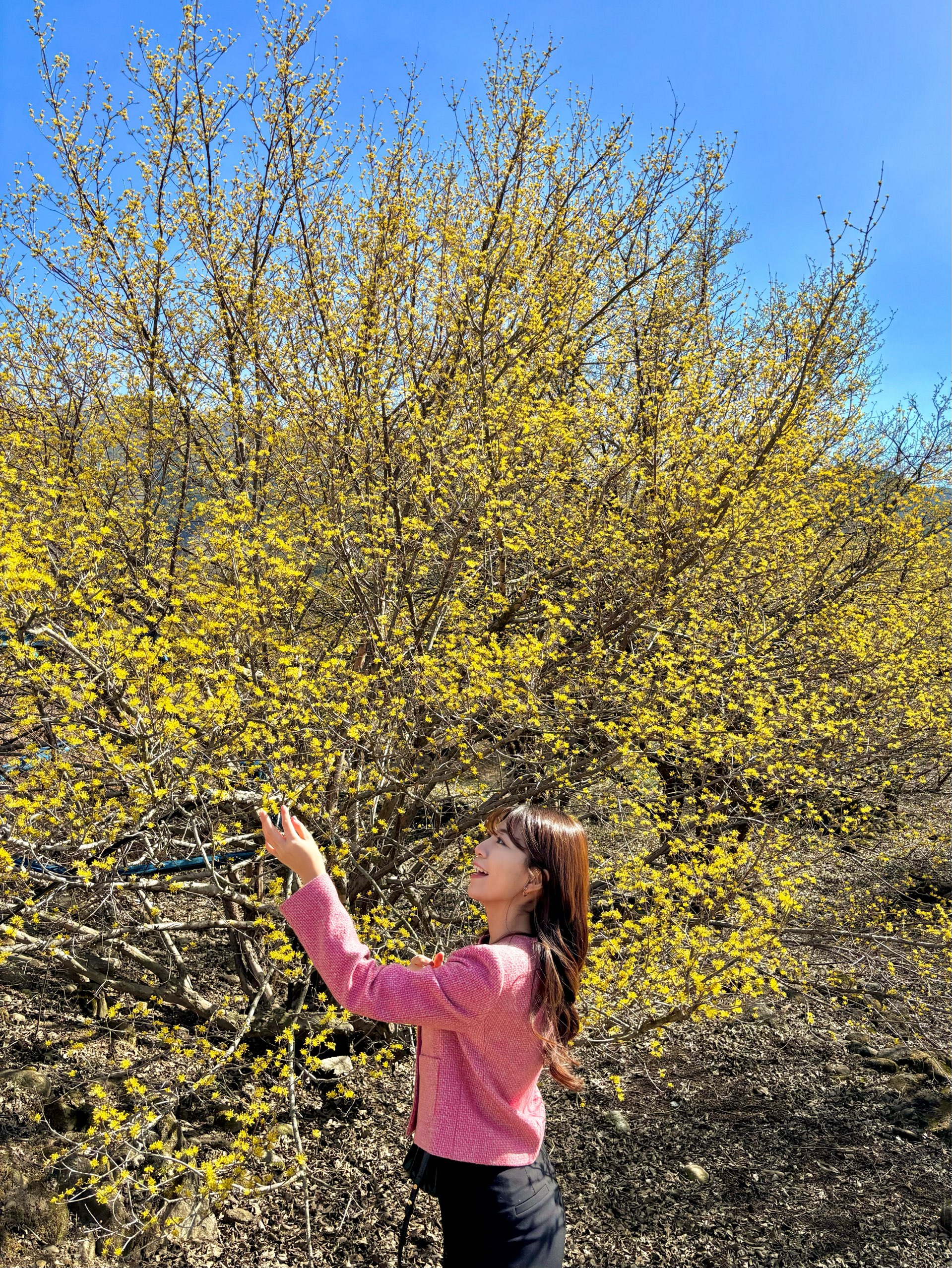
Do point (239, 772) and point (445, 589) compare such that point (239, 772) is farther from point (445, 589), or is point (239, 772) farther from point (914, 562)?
point (914, 562)

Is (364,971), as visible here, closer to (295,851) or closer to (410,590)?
(295,851)

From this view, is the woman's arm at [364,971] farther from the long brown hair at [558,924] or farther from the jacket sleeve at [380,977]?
the long brown hair at [558,924]

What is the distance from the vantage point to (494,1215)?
1406mm

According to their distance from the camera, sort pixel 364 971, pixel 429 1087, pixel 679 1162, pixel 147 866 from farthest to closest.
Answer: pixel 679 1162, pixel 147 866, pixel 429 1087, pixel 364 971

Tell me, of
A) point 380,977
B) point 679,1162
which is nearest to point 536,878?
point 380,977

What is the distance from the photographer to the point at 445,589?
6.03 meters

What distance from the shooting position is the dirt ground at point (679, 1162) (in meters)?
4.16

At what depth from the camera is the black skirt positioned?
1404mm

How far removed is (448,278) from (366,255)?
2.64ft

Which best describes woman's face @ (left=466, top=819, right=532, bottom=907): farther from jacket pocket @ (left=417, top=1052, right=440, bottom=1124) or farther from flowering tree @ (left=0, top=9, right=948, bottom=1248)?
flowering tree @ (left=0, top=9, right=948, bottom=1248)

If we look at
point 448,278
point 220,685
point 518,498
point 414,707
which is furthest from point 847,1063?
point 448,278

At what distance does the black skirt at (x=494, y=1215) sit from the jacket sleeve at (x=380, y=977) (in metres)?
0.32

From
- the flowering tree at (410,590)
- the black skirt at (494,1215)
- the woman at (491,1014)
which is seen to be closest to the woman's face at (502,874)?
the woman at (491,1014)

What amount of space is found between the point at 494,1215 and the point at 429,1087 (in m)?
0.24
